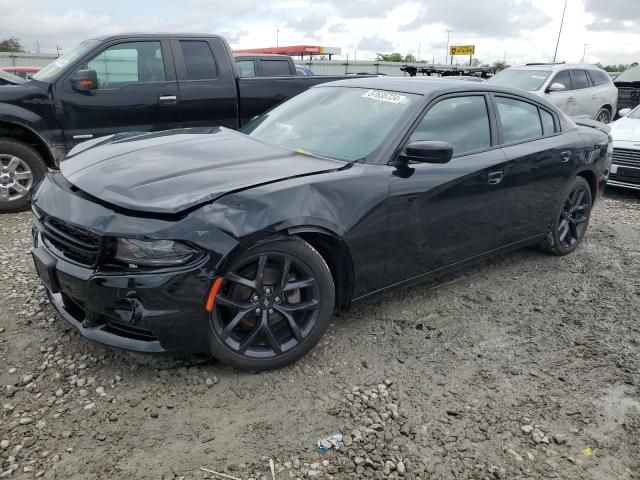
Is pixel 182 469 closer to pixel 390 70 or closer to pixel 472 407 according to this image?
pixel 472 407

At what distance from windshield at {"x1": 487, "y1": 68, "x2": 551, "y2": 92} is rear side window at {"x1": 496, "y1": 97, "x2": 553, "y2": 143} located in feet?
21.6

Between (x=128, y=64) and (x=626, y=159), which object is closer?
(x=128, y=64)

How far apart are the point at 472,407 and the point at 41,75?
574cm

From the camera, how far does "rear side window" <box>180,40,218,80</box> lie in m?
6.34

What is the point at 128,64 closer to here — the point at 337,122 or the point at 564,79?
the point at 337,122

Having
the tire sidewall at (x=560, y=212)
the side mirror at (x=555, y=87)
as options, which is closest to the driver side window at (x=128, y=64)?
the tire sidewall at (x=560, y=212)

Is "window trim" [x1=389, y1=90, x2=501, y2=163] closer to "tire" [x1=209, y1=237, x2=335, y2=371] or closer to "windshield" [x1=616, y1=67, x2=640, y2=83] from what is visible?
"tire" [x1=209, y1=237, x2=335, y2=371]

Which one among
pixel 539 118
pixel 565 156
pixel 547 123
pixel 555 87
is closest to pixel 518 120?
pixel 539 118

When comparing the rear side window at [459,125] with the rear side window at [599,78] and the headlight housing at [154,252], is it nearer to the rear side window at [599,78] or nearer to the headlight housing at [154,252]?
the headlight housing at [154,252]

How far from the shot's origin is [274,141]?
365 centimetres

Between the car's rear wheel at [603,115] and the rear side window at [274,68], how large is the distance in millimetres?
7140

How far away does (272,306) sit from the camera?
2836 millimetres

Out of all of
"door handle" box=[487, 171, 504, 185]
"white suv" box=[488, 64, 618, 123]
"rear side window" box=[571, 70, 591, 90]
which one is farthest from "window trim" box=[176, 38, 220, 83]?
"rear side window" box=[571, 70, 591, 90]

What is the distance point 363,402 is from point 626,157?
6.50 meters
